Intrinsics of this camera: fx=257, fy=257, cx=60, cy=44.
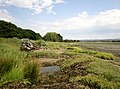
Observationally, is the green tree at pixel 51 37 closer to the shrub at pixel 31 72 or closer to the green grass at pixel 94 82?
the green grass at pixel 94 82

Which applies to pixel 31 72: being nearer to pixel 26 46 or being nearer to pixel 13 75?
pixel 13 75

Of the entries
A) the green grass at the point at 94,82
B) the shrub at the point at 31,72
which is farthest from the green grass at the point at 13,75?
the green grass at the point at 94,82

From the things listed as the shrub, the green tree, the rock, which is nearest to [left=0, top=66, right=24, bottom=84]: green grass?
the shrub

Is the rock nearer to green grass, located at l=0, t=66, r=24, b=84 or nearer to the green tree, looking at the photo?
green grass, located at l=0, t=66, r=24, b=84

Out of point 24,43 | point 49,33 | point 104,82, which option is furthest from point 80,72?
point 49,33

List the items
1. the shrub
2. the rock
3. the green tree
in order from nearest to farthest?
the shrub → the rock → the green tree

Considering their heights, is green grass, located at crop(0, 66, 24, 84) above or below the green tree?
below

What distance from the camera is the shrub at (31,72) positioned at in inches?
351

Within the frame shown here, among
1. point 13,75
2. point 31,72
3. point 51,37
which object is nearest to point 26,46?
point 31,72

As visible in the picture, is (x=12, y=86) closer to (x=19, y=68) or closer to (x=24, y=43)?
(x=19, y=68)

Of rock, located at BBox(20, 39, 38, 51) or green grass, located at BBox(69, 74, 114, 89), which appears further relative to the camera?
rock, located at BBox(20, 39, 38, 51)

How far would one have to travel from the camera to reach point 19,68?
29.0ft

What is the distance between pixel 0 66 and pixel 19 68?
735 mm

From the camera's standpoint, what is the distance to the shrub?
351 inches
